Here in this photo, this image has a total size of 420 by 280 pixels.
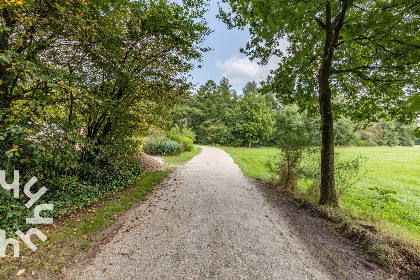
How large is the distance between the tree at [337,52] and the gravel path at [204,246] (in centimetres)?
233

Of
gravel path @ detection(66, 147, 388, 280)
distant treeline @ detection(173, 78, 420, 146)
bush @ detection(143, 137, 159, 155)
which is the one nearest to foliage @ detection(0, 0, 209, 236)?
gravel path @ detection(66, 147, 388, 280)

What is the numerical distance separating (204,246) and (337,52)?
742 centimetres

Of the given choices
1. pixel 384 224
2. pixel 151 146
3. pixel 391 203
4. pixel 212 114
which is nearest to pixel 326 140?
pixel 384 224

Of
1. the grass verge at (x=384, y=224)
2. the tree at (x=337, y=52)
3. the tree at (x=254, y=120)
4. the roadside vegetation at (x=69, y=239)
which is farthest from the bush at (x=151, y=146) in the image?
the tree at (x=254, y=120)

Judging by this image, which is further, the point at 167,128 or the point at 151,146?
the point at 151,146

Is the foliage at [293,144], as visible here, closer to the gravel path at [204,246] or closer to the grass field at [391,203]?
the grass field at [391,203]

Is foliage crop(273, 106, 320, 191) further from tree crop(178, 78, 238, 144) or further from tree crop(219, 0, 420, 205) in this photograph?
tree crop(178, 78, 238, 144)

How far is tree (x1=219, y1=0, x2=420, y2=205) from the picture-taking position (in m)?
3.80

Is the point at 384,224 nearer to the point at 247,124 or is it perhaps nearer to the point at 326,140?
the point at 326,140

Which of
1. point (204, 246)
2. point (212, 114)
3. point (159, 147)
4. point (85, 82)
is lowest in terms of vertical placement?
point (204, 246)

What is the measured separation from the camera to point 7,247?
2994mm

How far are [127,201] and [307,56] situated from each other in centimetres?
804

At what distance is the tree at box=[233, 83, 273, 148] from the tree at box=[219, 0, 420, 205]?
2190cm

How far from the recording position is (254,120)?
29469 millimetres
